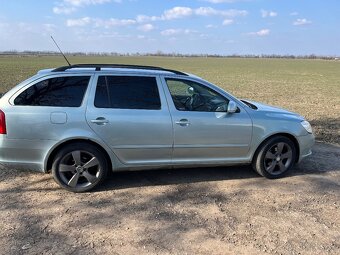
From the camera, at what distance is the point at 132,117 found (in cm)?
510

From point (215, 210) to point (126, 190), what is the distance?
1.28 metres

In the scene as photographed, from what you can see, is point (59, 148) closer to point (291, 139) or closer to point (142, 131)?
point (142, 131)

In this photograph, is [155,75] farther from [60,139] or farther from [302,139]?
[302,139]

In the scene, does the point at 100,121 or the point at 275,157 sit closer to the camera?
the point at 100,121

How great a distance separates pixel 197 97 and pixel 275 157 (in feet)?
4.86

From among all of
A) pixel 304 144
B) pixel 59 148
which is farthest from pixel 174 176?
pixel 304 144

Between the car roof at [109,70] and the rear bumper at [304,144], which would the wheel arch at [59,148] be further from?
the rear bumper at [304,144]

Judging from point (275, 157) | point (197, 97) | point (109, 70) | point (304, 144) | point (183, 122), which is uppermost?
point (109, 70)

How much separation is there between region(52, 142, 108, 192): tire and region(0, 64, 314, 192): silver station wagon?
0.01m

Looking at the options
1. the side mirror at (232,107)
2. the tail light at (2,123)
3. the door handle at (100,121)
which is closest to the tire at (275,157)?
the side mirror at (232,107)

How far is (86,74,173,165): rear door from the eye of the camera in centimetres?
505

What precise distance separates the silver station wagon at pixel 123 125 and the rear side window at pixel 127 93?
13mm

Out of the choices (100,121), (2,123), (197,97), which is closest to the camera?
(2,123)

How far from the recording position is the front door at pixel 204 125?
5336 millimetres
